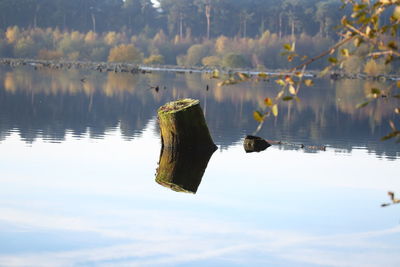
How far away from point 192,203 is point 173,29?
16190cm

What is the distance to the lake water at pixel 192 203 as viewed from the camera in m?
9.57

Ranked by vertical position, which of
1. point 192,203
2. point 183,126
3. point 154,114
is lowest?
point 154,114

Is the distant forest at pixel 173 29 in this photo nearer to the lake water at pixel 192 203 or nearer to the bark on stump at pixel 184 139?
the lake water at pixel 192 203

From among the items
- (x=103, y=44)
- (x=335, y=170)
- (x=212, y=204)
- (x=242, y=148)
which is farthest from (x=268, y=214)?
(x=103, y=44)

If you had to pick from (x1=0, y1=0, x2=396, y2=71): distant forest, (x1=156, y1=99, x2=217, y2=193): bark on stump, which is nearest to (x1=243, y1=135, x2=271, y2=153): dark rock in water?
(x1=156, y1=99, x2=217, y2=193): bark on stump

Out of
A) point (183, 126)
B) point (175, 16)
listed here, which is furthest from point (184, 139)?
point (175, 16)

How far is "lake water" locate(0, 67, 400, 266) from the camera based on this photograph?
957 cm

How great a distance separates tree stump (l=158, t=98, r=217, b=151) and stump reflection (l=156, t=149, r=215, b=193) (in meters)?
0.15

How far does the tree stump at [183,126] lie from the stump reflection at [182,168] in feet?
0.49

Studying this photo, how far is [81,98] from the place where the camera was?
3812 centimetres

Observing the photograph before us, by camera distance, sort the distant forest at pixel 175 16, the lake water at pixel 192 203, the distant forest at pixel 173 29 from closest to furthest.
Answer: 1. the lake water at pixel 192 203
2. the distant forest at pixel 173 29
3. the distant forest at pixel 175 16

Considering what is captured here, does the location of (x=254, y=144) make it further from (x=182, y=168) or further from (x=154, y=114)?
(x=154, y=114)

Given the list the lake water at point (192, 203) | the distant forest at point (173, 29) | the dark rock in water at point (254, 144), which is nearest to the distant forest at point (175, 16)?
the distant forest at point (173, 29)

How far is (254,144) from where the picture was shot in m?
19.7
